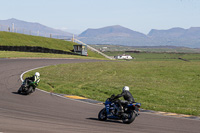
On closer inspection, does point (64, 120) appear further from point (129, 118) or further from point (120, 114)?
point (129, 118)

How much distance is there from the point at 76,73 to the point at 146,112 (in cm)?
1686

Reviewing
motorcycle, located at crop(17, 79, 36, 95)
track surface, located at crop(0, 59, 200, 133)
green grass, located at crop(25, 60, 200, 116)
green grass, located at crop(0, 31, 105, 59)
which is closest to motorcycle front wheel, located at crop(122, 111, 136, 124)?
track surface, located at crop(0, 59, 200, 133)

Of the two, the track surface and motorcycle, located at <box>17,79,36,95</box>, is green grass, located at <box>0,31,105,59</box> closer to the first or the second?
motorcycle, located at <box>17,79,36,95</box>

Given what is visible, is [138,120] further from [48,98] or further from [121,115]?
[48,98]

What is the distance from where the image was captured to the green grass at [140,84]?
2016 centimetres

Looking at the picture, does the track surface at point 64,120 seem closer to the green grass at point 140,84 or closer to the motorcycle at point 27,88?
the motorcycle at point 27,88

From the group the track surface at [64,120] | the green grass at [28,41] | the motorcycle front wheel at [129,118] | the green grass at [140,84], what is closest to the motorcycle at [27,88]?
the track surface at [64,120]

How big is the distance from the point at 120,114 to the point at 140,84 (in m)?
13.5

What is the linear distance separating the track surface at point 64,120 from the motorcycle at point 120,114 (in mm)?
255

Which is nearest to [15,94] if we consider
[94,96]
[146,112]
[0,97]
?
[0,97]

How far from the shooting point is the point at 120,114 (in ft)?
43.9

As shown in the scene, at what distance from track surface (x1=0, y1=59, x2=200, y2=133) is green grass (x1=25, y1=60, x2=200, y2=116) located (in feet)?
10.0

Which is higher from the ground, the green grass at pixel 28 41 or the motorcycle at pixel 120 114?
the green grass at pixel 28 41

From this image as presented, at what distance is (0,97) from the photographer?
1822 cm
